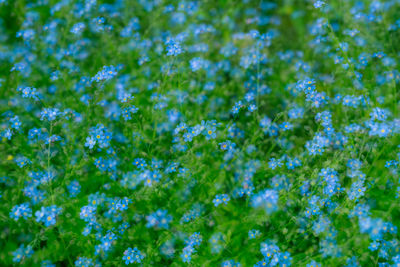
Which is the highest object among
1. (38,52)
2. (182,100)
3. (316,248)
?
(38,52)

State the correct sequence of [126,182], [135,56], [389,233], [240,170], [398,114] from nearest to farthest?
[389,233] < [126,182] < [240,170] < [398,114] < [135,56]

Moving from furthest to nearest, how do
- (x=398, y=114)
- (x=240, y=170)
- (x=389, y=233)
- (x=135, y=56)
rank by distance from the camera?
(x=135, y=56) < (x=398, y=114) < (x=240, y=170) < (x=389, y=233)

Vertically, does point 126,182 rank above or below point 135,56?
below

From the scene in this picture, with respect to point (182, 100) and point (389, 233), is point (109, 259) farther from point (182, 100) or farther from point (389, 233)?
point (389, 233)

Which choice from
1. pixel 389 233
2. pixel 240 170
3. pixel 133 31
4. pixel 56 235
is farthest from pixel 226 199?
pixel 133 31

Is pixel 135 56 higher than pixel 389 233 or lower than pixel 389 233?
higher

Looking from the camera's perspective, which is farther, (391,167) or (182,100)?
(182,100)

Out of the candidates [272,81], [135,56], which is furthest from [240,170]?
[135,56]

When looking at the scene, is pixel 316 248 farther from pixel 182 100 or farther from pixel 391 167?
pixel 182 100

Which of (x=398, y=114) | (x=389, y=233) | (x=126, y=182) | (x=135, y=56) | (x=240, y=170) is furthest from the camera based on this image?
(x=135, y=56)
